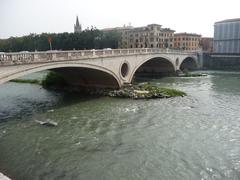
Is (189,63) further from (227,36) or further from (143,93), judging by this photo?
(143,93)

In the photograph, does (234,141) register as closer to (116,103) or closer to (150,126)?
(150,126)

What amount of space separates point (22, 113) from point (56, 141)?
324 inches

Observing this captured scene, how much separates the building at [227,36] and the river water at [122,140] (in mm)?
55852

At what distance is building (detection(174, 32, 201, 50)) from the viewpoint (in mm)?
91938

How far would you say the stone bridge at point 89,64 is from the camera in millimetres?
19234

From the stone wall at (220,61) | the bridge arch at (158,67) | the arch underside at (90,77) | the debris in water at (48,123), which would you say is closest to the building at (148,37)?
the stone wall at (220,61)

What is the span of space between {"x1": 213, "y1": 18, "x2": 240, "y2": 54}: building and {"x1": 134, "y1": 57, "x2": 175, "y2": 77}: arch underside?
32.4 meters

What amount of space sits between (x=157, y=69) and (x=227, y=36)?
34.9 m

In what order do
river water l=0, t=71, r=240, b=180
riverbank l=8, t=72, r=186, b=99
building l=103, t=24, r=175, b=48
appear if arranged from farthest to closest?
1. building l=103, t=24, r=175, b=48
2. riverbank l=8, t=72, r=186, b=99
3. river water l=0, t=71, r=240, b=180

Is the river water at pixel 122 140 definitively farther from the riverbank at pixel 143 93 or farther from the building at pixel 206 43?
the building at pixel 206 43

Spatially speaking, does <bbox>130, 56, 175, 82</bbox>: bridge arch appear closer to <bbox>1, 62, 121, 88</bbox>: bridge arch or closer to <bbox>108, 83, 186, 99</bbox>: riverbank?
<bbox>1, 62, 121, 88</bbox>: bridge arch

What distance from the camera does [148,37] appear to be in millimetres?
83875

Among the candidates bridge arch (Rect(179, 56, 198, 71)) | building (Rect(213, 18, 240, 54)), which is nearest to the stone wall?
bridge arch (Rect(179, 56, 198, 71))

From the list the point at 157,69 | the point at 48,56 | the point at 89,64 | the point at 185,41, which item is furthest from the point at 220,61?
the point at 48,56
